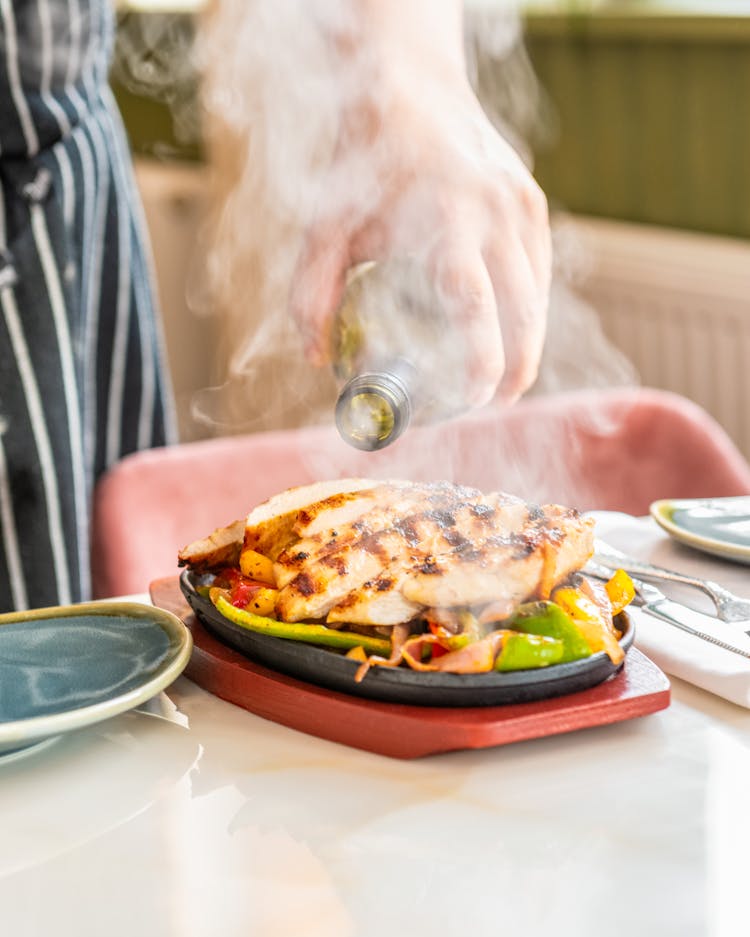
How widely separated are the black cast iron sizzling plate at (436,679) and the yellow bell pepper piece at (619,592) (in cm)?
4

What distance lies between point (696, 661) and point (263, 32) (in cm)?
157

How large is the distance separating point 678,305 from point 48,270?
5.21ft

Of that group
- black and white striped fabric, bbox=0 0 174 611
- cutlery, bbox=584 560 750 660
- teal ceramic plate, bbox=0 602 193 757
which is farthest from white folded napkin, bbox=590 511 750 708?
black and white striped fabric, bbox=0 0 174 611

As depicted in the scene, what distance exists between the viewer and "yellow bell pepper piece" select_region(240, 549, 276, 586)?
0.89 metres

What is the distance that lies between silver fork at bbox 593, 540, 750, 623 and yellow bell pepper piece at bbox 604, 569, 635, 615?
13 cm

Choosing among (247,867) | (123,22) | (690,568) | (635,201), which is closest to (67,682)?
(247,867)

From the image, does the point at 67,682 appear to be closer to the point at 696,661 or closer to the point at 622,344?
the point at 696,661

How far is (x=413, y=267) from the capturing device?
1116mm

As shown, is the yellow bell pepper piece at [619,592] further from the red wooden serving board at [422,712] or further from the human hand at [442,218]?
the human hand at [442,218]

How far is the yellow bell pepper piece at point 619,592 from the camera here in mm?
873

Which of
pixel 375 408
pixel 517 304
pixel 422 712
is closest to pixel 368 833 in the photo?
pixel 422 712

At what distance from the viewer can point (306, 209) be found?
4.77 feet

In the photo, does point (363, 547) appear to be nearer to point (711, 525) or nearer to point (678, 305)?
point (711, 525)

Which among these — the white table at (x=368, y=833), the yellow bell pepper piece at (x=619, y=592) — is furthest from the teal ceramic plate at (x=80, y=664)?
the yellow bell pepper piece at (x=619, y=592)
